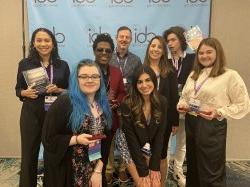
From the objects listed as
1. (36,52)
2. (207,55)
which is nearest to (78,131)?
(36,52)

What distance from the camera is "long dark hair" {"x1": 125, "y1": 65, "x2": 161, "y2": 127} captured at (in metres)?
2.65

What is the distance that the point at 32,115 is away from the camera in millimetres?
2910

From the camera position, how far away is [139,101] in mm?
2691

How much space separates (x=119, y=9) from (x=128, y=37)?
92 cm

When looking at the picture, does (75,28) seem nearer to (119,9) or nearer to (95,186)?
(119,9)

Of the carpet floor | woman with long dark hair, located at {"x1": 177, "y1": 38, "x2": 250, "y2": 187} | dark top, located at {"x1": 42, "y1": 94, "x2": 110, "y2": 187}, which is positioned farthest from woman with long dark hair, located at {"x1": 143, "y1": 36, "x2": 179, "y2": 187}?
dark top, located at {"x1": 42, "y1": 94, "x2": 110, "y2": 187}

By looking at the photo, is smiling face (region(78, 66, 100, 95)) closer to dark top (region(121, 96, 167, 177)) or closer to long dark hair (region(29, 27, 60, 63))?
dark top (region(121, 96, 167, 177))

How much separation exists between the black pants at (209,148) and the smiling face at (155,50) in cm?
67

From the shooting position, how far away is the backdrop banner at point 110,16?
411 cm

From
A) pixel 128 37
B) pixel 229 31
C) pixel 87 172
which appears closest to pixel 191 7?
pixel 229 31

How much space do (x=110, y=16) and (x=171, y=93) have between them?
1.59 m

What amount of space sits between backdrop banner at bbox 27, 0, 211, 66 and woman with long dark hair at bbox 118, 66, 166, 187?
64.2 inches

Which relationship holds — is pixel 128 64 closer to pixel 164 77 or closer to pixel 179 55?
pixel 164 77

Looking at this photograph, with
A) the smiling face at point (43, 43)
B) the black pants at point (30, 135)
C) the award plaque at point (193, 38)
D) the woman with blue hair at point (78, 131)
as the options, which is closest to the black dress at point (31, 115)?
the black pants at point (30, 135)
